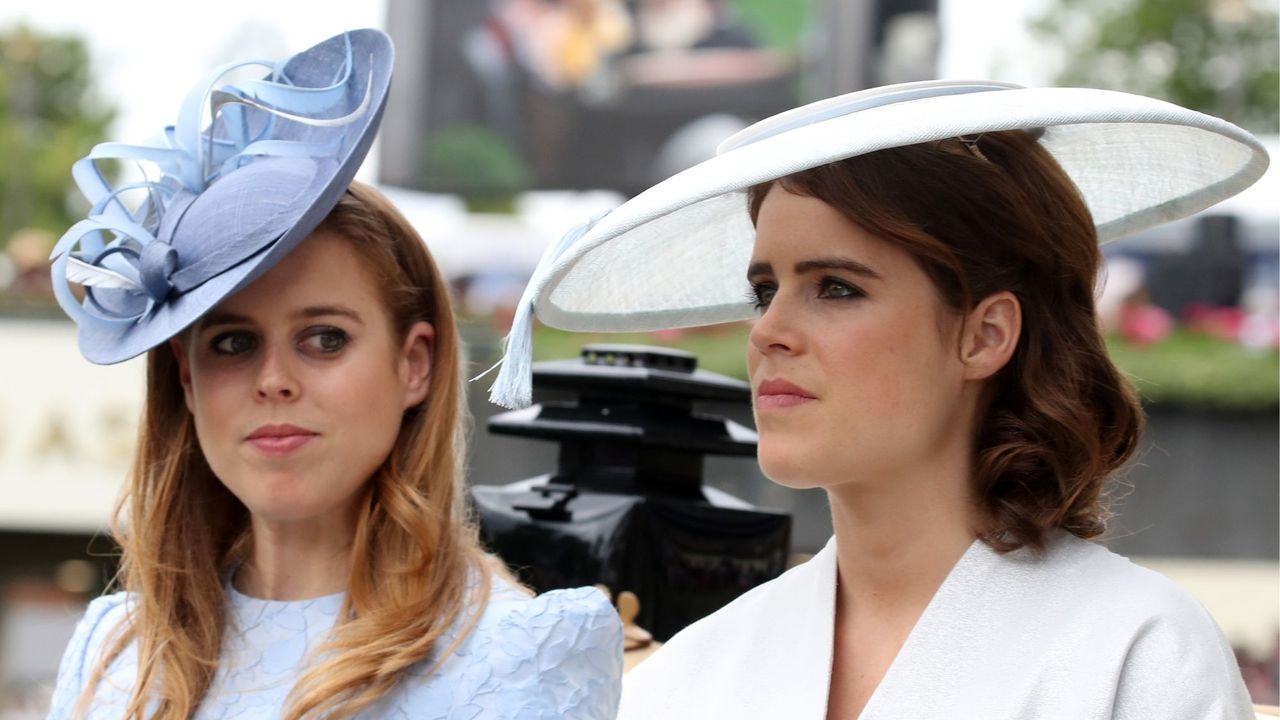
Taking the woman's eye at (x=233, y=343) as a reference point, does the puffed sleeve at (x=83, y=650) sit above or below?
below

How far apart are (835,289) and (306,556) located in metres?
1.01

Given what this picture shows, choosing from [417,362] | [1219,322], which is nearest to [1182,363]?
[1219,322]

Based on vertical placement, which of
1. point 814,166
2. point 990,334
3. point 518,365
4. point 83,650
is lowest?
point 83,650

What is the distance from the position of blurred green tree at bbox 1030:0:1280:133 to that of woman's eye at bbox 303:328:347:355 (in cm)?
1967

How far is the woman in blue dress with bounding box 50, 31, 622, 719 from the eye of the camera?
2.34m

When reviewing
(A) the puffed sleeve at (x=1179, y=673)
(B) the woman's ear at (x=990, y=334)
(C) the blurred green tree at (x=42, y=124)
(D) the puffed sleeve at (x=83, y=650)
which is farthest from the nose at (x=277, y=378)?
(C) the blurred green tree at (x=42, y=124)

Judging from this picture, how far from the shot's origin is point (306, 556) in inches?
99.3

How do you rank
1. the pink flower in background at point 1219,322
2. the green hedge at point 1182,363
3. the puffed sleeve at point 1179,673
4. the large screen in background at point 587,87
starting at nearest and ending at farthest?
the puffed sleeve at point 1179,673 < the green hedge at point 1182,363 < the pink flower in background at point 1219,322 < the large screen in background at point 587,87

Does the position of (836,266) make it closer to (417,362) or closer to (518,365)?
(518,365)

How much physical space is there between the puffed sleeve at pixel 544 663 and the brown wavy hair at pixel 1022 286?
0.61m

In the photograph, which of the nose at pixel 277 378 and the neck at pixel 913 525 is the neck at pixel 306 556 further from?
the neck at pixel 913 525

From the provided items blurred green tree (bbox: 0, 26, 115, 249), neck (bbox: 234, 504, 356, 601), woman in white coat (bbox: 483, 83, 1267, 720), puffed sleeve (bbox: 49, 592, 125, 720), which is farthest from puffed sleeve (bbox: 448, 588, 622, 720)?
blurred green tree (bbox: 0, 26, 115, 249)

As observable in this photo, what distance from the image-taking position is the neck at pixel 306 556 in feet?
8.20

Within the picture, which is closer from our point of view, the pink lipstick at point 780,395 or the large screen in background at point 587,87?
the pink lipstick at point 780,395
